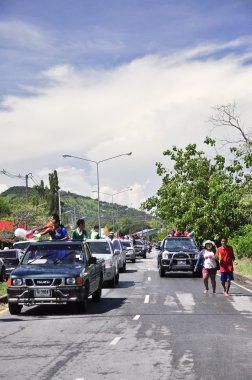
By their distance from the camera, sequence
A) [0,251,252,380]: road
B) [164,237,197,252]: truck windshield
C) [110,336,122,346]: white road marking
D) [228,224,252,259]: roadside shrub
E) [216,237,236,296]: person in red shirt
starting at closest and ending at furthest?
[0,251,252,380]: road < [110,336,122,346]: white road marking < [216,237,236,296]: person in red shirt < [164,237,197,252]: truck windshield < [228,224,252,259]: roadside shrub

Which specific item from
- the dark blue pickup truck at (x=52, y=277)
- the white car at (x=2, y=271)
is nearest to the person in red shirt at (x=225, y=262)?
the dark blue pickup truck at (x=52, y=277)

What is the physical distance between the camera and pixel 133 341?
10617 mm

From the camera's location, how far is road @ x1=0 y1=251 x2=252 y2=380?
8.15 m

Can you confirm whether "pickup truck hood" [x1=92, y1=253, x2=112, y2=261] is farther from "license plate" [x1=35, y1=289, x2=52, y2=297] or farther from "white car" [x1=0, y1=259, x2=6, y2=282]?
"license plate" [x1=35, y1=289, x2=52, y2=297]

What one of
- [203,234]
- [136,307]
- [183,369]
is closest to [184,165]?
[203,234]

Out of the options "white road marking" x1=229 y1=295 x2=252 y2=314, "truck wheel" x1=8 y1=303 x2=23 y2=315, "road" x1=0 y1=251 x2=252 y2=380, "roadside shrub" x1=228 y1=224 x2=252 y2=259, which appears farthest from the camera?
"roadside shrub" x1=228 y1=224 x2=252 y2=259

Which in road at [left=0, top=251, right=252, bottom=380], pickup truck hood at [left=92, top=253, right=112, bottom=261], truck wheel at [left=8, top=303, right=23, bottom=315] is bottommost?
road at [left=0, top=251, right=252, bottom=380]

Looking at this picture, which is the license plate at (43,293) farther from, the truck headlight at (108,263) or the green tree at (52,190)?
the green tree at (52,190)

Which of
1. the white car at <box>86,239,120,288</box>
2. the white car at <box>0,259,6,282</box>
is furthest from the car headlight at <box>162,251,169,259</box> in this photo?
the white car at <box>0,259,6,282</box>

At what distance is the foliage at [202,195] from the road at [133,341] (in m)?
25.9

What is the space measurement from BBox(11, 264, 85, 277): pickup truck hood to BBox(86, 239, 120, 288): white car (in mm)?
6890

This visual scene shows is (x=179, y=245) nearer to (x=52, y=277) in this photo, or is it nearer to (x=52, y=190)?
(x=52, y=277)

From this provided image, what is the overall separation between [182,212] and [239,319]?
35.4 metres

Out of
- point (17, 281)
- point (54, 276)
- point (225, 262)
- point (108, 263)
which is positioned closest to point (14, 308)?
point (17, 281)
